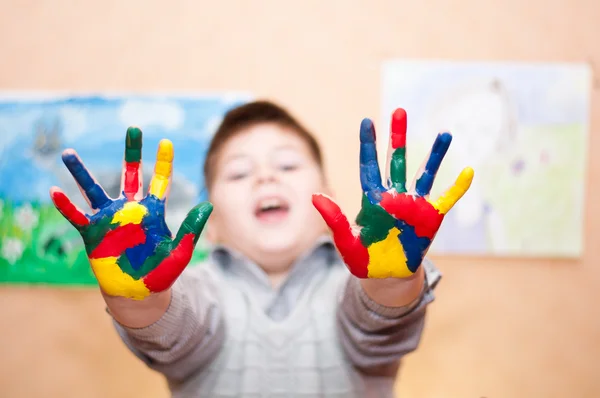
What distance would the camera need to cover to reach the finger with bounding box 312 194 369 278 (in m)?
0.52

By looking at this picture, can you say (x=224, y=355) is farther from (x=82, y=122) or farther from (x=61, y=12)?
(x=61, y=12)

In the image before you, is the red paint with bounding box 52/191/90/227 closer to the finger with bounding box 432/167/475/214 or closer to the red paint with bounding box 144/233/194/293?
the red paint with bounding box 144/233/194/293

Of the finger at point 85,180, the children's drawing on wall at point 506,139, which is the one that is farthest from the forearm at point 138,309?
the children's drawing on wall at point 506,139

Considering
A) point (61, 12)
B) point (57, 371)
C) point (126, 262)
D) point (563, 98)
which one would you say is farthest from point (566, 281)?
point (61, 12)

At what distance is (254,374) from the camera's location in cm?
72

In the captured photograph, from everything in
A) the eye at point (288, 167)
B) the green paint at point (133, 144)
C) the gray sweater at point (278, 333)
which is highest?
the green paint at point (133, 144)

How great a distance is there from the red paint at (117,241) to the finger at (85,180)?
0.04 metres

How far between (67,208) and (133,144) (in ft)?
0.33

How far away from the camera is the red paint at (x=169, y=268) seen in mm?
526

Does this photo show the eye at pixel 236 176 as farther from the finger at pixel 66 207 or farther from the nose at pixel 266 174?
the finger at pixel 66 207

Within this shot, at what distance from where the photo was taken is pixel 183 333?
631 mm

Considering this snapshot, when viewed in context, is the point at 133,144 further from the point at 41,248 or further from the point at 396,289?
the point at 41,248

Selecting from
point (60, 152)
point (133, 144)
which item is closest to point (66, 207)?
point (133, 144)

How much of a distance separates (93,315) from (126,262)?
0.68 metres
